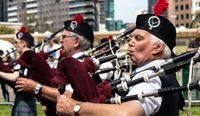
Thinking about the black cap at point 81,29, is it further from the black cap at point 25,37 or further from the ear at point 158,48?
the ear at point 158,48

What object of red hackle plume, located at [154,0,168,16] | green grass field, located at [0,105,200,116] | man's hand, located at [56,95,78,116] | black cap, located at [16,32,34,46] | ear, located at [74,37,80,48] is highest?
red hackle plume, located at [154,0,168,16]

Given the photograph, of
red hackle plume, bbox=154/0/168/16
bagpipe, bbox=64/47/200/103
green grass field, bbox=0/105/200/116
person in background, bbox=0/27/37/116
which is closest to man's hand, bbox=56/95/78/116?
bagpipe, bbox=64/47/200/103

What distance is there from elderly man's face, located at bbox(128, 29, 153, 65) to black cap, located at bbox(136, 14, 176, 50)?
0.04 meters

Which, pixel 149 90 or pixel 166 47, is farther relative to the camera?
pixel 166 47

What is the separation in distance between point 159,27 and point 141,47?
172 millimetres

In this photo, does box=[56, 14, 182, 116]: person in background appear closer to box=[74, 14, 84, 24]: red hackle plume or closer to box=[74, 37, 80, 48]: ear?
box=[74, 37, 80, 48]: ear

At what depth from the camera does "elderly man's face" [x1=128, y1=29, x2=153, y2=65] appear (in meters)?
3.30

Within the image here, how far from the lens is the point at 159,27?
337 cm

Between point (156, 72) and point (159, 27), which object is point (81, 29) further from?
point (156, 72)

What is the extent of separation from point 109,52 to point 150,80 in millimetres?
2810

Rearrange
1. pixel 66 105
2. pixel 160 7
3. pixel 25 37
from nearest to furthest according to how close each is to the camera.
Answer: pixel 66 105, pixel 160 7, pixel 25 37

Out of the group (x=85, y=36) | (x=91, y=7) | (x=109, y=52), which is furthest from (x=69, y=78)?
(x=91, y=7)

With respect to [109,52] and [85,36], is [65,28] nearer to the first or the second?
[85,36]

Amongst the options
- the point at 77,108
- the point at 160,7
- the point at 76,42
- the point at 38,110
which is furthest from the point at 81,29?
the point at 38,110
